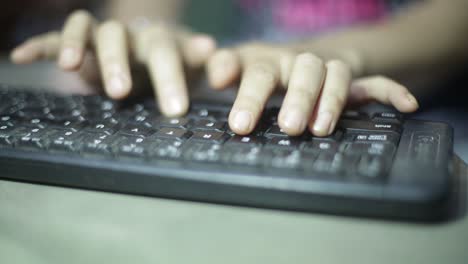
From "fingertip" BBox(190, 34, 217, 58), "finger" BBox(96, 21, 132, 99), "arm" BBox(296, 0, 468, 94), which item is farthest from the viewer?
"arm" BBox(296, 0, 468, 94)

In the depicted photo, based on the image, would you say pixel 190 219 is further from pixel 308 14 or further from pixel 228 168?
pixel 308 14

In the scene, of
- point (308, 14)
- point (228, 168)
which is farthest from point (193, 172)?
point (308, 14)

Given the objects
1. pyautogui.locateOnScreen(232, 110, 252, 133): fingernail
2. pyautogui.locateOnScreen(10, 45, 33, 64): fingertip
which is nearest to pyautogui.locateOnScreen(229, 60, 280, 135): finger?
pyautogui.locateOnScreen(232, 110, 252, 133): fingernail

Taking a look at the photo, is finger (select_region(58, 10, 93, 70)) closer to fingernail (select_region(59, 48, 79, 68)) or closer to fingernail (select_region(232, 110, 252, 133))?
fingernail (select_region(59, 48, 79, 68))

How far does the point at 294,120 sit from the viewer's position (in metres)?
0.33

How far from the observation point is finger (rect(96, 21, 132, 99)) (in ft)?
1.44

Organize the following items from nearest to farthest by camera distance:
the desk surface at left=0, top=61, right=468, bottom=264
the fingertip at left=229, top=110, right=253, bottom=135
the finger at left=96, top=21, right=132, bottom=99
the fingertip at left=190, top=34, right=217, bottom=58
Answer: the desk surface at left=0, top=61, right=468, bottom=264
the fingertip at left=229, top=110, right=253, bottom=135
the finger at left=96, top=21, right=132, bottom=99
the fingertip at left=190, top=34, right=217, bottom=58

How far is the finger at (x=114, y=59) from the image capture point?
0.44m

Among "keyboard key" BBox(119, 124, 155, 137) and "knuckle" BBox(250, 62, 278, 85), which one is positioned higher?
"knuckle" BBox(250, 62, 278, 85)

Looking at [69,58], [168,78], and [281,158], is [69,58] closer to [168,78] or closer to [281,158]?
[168,78]

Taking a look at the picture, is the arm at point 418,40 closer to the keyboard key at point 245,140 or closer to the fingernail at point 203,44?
the fingernail at point 203,44

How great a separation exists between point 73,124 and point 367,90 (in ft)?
0.85

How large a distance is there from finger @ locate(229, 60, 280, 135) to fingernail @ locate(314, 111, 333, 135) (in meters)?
0.05

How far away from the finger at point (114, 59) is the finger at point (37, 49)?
0.08 m
